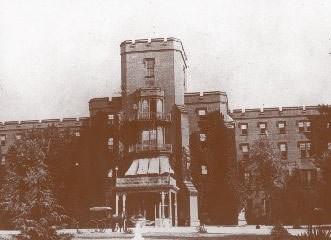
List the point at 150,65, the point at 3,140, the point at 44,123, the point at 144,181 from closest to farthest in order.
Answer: the point at 144,181, the point at 150,65, the point at 44,123, the point at 3,140

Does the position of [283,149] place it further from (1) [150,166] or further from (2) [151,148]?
A: (1) [150,166]

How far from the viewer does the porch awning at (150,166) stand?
5328 cm

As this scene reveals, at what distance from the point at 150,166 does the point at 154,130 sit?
4.11 metres

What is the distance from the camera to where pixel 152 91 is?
56844 millimetres

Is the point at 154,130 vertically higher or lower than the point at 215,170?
higher

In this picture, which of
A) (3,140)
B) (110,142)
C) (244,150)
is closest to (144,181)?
(110,142)

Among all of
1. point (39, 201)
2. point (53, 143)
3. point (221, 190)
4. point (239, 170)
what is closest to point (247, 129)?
point (239, 170)

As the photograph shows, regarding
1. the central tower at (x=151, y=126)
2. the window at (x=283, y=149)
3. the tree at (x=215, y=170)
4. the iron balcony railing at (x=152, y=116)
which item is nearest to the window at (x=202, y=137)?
the tree at (x=215, y=170)

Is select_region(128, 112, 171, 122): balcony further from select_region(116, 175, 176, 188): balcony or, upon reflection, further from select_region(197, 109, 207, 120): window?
select_region(116, 175, 176, 188): balcony

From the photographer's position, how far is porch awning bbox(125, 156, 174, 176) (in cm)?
5328

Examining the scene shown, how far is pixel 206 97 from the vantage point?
61.0 meters

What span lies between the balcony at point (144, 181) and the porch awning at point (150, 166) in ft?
5.07

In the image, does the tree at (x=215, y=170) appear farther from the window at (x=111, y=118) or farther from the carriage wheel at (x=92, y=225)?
the carriage wheel at (x=92, y=225)

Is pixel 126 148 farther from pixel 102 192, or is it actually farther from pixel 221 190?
pixel 221 190
